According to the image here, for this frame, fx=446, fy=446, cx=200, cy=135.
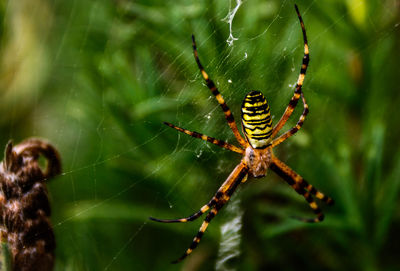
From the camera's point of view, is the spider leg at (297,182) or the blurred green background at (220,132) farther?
the spider leg at (297,182)

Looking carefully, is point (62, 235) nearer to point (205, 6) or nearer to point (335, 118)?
point (205, 6)

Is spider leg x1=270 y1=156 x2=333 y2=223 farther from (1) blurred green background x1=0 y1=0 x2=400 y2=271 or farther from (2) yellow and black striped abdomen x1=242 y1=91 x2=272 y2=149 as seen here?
(2) yellow and black striped abdomen x1=242 y1=91 x2=272 y2=149

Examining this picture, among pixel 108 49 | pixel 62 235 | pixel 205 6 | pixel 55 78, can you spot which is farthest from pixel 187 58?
pixel 55 78

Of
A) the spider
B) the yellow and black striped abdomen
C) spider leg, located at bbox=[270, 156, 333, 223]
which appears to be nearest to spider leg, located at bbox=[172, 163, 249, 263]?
the spider

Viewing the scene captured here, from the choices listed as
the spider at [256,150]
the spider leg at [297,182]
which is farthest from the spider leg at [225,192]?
the spider leg at [297,182]

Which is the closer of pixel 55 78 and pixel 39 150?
pixel 39 150

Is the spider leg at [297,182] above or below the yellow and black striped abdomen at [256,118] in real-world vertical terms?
below

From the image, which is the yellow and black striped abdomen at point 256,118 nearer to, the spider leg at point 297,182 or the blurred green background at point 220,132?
the blurred green background at point 220,132

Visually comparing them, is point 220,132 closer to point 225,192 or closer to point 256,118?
point 225,192

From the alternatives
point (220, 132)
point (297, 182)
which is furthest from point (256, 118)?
point (297, 182)
